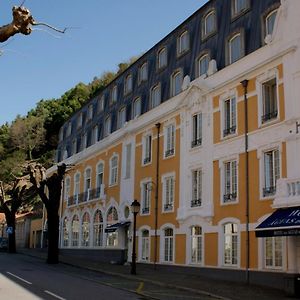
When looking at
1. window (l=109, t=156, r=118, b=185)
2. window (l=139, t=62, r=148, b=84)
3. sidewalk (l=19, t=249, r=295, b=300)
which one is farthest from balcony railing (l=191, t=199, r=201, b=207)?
window (l=109, t=156, r=118, b=185)

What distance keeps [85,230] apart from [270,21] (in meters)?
25.4

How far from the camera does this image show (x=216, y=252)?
23.6m

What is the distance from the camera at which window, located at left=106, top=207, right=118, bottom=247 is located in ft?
117

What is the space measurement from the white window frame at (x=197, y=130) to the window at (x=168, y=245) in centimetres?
512

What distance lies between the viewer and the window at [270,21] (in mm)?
22344

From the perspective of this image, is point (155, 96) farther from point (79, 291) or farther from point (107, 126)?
point (79, 291)

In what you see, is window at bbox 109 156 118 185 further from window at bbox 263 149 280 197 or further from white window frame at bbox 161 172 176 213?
window at bbox 263 149 280 197

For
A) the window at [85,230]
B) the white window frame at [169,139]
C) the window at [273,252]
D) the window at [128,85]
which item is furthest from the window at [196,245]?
the window at [85,230]

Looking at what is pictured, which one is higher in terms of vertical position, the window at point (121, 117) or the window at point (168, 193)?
the window at point (121, 117)

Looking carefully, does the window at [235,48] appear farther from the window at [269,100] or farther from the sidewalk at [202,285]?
the sidewalk at [202,285]

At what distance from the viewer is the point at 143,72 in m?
35.0

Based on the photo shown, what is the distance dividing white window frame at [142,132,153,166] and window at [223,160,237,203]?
27.9ft

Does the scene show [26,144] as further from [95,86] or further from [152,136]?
[152,136]

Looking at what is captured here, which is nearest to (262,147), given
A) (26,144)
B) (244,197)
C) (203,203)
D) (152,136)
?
(244,197)
